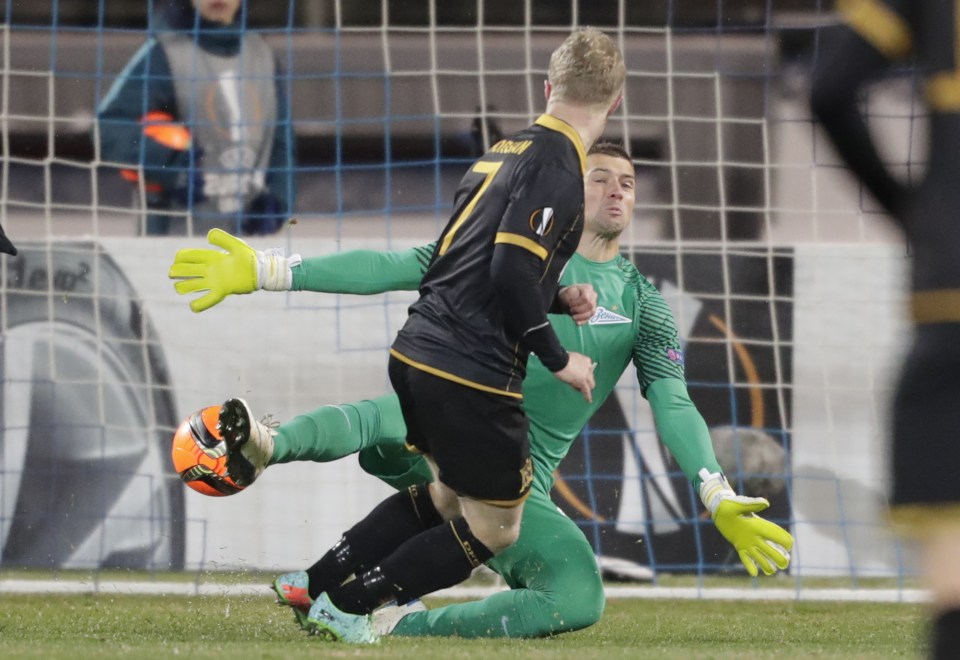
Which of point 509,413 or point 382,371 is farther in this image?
point 382,371

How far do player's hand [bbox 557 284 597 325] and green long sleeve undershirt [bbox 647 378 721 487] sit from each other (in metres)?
0.75

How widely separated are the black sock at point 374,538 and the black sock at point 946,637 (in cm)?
257

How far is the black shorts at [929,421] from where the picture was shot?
82.7 inches

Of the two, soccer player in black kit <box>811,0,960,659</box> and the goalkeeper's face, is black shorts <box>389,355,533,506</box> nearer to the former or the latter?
the goalkeeper's face

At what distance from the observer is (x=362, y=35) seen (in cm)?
759

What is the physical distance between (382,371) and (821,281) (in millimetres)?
2067

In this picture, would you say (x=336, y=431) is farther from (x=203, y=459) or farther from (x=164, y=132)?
(x=164, y=132)

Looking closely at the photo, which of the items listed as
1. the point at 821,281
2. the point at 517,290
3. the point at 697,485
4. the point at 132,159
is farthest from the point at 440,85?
the point at 517,290

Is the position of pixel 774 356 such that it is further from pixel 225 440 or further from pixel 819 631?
pixel 225 440

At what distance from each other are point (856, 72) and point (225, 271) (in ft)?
8.18

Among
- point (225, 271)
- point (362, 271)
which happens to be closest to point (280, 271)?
point (225, 271)

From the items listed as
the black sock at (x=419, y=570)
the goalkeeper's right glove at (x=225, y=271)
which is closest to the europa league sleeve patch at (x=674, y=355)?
the black sock at (x=419, y=570)

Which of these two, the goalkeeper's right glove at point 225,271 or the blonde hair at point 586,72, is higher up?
the blonde hair at point 586,72

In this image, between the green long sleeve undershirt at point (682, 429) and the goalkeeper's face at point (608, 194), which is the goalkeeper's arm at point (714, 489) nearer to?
the green long sleeve undershirt at point (682, 429)
